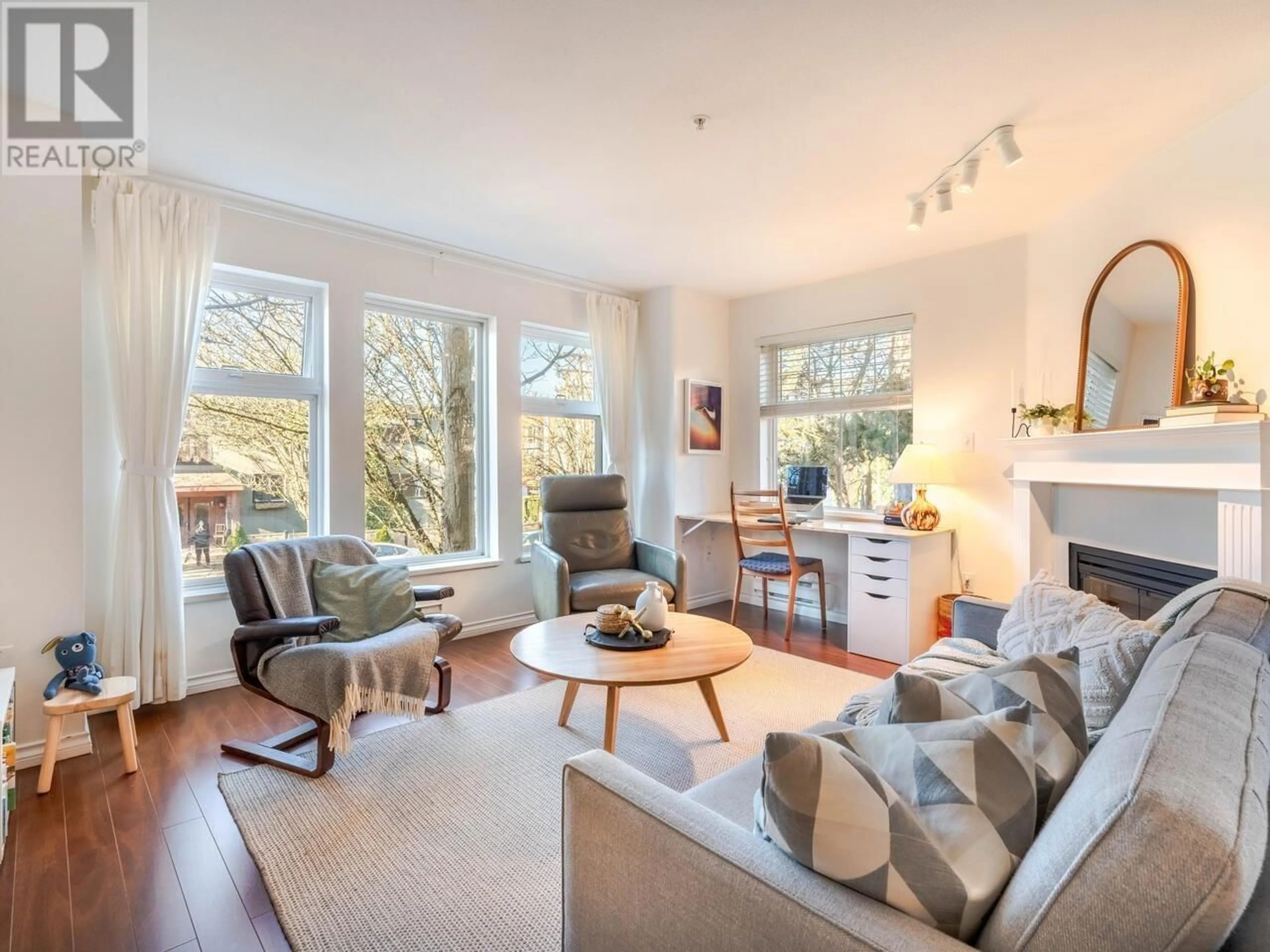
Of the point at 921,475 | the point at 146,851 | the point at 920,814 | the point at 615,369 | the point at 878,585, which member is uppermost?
the point at 615,369

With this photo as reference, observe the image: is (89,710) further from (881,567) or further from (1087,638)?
(881,567)

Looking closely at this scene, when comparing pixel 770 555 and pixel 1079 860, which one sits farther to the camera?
pixel 770 555

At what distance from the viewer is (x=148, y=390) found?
2.71 metres

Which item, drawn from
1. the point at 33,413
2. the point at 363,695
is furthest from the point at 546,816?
the point at 33,413

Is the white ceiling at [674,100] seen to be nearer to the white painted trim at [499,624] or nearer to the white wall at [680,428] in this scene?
the white wall at [680,428]

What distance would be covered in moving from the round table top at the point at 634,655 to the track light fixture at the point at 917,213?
2164 mm

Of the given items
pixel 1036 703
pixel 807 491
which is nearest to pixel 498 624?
pixel 807 491

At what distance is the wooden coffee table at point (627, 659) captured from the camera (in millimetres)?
2039

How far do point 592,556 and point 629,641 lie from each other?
59.9 inches

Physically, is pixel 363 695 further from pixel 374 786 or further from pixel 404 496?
pixel 404 496

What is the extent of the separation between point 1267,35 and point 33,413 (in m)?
4.26

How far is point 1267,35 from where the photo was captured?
1.88m

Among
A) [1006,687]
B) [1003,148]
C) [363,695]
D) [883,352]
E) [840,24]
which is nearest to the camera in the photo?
[1006,687]

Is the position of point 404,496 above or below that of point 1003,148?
below
